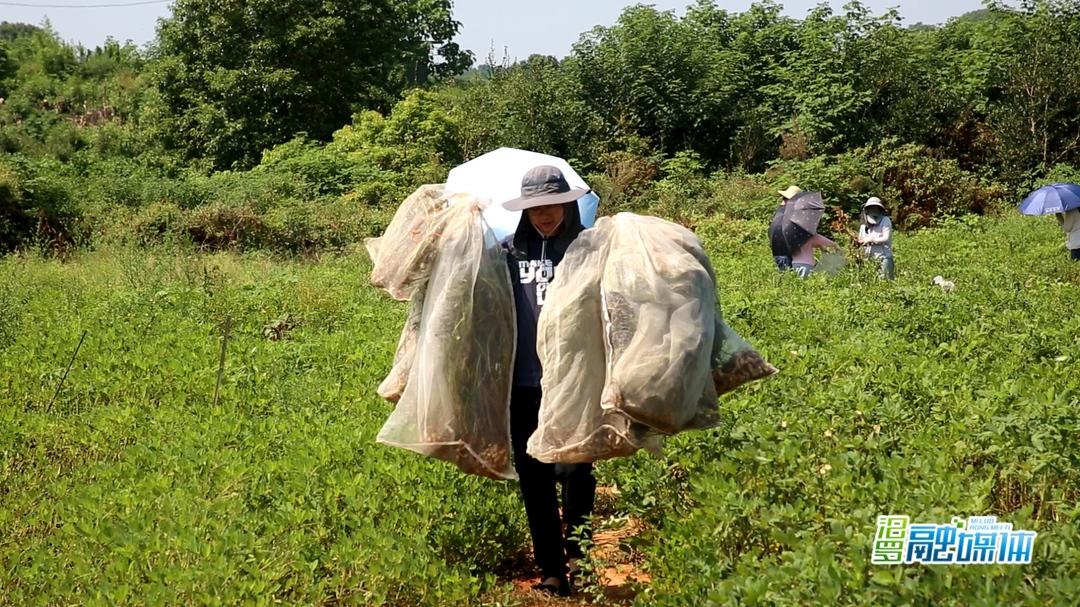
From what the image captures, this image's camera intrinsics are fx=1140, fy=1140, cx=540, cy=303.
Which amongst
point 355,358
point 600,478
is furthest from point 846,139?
point 600,478

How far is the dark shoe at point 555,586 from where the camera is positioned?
14.8ft

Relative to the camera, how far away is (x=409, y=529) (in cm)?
470

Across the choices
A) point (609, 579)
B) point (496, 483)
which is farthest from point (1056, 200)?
point (609, 579)

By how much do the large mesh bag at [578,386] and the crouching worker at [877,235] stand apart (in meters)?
8.24

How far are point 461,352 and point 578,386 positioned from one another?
1.68 feet

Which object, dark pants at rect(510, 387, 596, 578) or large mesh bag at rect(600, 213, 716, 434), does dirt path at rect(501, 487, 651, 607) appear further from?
large mesh bag at rect(600, 213, 716, 434)

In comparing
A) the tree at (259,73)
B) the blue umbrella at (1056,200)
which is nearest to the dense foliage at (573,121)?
the tree at (259,73)

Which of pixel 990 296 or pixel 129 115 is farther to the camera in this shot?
pixel 129 115

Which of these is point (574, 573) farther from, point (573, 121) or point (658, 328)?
point (573, 121)

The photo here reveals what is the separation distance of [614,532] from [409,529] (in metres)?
1.19

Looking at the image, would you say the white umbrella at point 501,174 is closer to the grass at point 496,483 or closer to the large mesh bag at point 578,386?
the grass at point 496,483

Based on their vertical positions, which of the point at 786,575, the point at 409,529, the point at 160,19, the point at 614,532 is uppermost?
the point at 160,19

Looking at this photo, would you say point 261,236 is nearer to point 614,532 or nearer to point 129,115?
point 614,532

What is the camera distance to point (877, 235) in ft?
39.4
